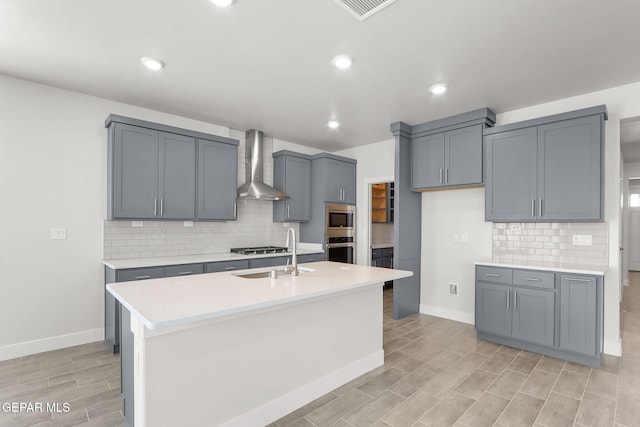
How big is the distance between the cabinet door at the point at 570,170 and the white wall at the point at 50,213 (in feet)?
15.9

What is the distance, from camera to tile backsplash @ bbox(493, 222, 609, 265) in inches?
135

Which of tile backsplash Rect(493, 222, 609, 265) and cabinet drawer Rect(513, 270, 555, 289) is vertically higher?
tile backsplash Rect(493, 222, 609, 265)

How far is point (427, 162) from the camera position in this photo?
4484 mm

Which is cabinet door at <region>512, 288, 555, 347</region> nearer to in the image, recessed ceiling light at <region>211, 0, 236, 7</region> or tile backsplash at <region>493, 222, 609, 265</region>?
tile backsplash at <region>493, 222, 609, 265</region>

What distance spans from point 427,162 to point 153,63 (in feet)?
11.2

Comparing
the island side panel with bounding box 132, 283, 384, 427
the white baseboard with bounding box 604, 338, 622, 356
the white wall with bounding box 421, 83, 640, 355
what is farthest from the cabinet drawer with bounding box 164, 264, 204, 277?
the white baseboard with bounding box 604, 338, 622, 356

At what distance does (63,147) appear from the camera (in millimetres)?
3490

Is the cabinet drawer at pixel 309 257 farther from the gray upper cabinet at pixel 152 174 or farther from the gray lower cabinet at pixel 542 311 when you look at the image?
the gray lower cabinet at pixel 542 311

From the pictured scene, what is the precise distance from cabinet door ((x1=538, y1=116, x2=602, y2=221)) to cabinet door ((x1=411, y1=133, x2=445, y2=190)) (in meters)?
1.12

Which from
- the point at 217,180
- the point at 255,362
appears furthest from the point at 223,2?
the point at 217,180

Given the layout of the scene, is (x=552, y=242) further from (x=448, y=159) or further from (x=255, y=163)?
(x=255, y=163)

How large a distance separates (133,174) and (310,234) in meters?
2.85

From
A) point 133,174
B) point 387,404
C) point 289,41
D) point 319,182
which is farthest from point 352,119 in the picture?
point 387,404

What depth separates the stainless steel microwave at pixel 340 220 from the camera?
5430 millimetres
